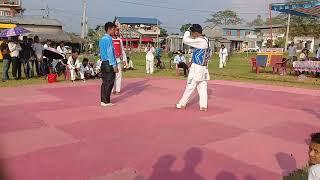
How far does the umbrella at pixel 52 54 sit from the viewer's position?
15.9 metres

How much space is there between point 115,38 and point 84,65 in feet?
14.7

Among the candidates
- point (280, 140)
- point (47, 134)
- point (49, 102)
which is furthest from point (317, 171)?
point (49, 102)

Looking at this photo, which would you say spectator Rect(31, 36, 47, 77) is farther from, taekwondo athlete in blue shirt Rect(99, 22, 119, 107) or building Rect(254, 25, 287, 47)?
building Rect(254, 25, 287, 47)

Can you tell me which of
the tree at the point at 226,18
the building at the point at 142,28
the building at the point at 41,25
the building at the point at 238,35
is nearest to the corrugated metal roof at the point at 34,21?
the building at the point at 41,25

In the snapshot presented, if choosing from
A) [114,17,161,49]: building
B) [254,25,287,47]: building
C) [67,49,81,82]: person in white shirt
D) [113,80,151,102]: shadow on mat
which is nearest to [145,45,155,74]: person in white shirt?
[113,80,151,102]: shadow on mat

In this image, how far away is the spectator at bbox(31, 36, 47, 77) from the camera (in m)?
15.2

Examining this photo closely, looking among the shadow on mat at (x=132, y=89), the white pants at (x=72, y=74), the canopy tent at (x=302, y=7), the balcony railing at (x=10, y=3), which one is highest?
the balcony railing at (x=10, y=3)

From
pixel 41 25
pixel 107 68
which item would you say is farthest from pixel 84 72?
pixel 41 25

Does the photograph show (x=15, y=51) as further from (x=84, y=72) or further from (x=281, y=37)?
(x=281, y=37)

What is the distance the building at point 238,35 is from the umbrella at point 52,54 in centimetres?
6046

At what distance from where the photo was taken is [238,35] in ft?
259

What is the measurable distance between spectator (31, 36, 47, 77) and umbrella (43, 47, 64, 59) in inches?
14.6

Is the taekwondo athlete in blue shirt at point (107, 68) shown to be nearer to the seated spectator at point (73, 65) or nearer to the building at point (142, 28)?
the seated spectator at point (73, 65)

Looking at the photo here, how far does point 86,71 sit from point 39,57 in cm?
191
